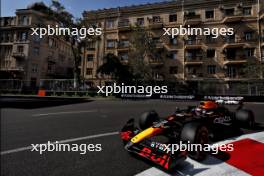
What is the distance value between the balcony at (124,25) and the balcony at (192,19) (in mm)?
10097

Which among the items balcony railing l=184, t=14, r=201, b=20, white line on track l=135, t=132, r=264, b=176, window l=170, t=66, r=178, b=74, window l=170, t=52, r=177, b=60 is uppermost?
balcony railing l=184, t=14, r=201, b=20

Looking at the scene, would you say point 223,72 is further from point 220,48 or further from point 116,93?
point 116,93

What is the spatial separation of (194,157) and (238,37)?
31235 mm

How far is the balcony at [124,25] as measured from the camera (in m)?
32.1

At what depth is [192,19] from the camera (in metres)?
29.0

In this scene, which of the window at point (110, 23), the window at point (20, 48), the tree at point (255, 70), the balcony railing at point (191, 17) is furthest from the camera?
the window at point (20, 48)

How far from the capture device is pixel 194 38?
96.3 feet

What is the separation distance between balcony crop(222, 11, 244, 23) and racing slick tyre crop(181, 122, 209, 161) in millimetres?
30529

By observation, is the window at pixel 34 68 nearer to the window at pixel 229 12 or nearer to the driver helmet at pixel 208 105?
the window at pixel 229 12

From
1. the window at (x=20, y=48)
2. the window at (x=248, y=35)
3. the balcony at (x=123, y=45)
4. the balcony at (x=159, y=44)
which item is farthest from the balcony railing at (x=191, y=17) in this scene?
the window at (x=20, y=48)

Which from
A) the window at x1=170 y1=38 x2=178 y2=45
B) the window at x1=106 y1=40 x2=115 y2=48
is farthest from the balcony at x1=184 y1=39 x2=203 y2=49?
the window at x1=106 y1=40 x2=115 y2=48

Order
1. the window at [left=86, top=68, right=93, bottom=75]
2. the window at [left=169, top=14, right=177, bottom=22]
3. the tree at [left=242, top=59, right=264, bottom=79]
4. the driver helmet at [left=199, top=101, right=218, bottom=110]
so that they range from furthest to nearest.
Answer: the window at [left=86, top=68, right=93, bottom=75] < the window at [left=169, top=14, right=177, bottom=22] < the tree at [left=242, top=59, right=264, bottom=79] < the driver helmet at [left=199, top=101, right=218, bottom=110]

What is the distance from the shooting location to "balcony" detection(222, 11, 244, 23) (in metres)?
27.1

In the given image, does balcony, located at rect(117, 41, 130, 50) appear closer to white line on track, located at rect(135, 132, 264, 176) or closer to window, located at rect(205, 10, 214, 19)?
window, located at rect(205, 10, 214, 19)
